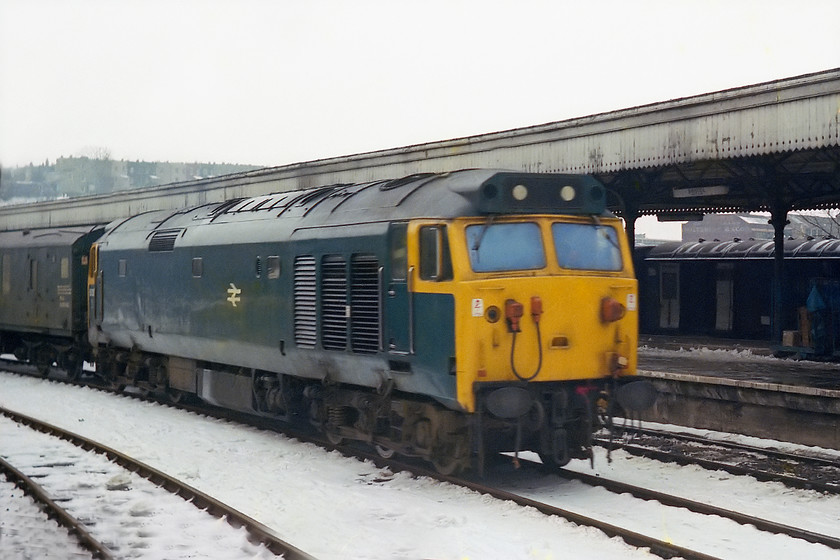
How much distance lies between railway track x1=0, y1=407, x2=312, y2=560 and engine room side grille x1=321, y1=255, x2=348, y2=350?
250cm

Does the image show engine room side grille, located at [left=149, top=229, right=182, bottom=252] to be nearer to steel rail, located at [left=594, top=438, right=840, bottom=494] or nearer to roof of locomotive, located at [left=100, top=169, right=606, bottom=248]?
roof of locomotive, located at [left=100, top=169, right=606, bottom=248]

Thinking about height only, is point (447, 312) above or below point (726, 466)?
above

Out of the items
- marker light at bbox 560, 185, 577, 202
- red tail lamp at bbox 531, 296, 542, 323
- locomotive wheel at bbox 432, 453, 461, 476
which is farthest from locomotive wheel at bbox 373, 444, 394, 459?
marker light at bbox 560, 185, 577, 202

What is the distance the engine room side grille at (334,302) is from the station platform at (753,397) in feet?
Result: 23.0

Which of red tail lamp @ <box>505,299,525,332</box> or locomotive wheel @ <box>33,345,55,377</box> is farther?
locomotive wheel @ <box>33,345,55,377</box>

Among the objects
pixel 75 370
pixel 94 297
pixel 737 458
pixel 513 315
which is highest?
pixel 513 315

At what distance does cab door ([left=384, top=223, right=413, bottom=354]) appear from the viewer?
10.3 meters

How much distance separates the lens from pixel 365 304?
1099 cm

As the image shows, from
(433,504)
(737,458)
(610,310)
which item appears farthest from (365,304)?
(737,458)

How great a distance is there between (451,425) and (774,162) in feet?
38.8

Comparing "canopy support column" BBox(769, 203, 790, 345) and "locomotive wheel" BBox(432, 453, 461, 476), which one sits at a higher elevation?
"canopy support column" BBox(769, 203, 790, 345)

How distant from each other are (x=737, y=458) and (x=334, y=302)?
5931 mm

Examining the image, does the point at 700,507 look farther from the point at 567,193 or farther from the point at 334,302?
the point at 334,302

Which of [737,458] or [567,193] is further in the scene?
[737,458]
